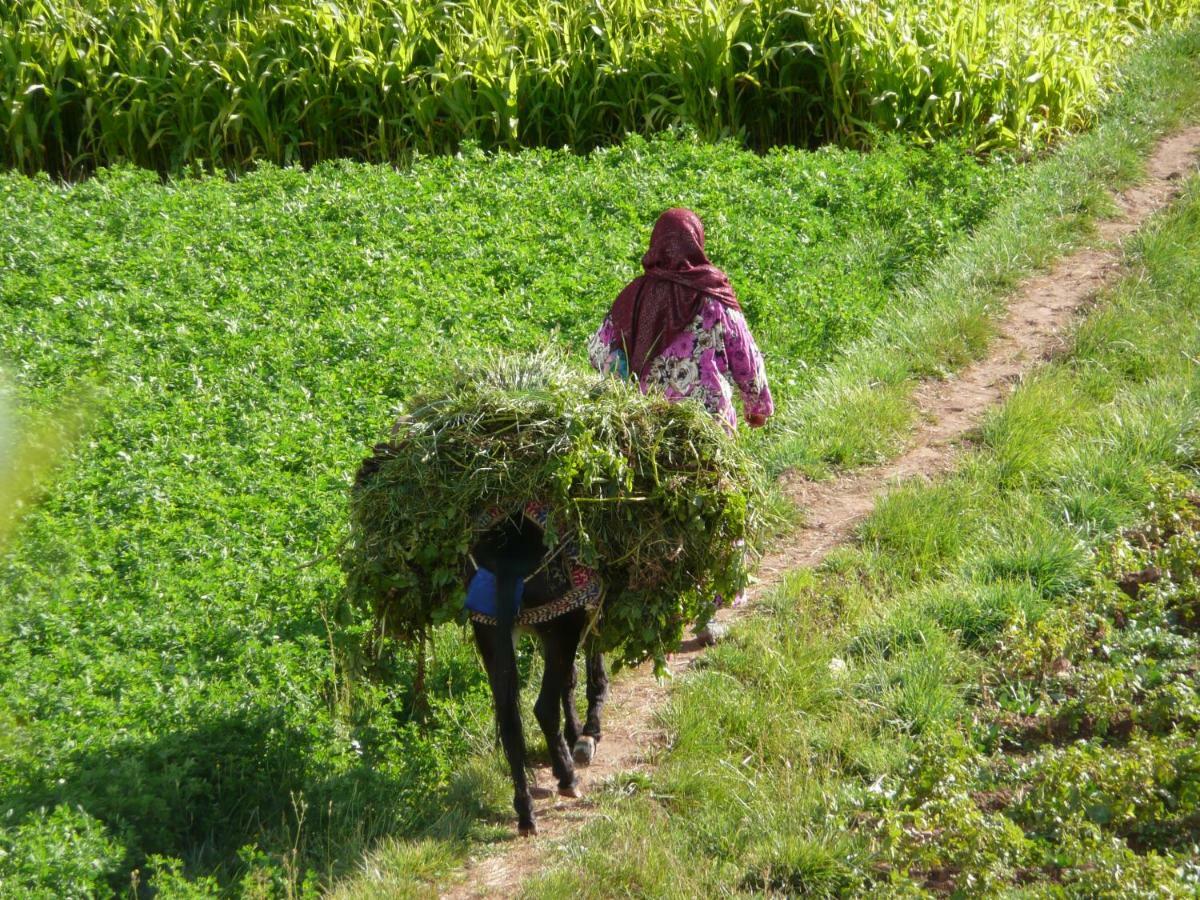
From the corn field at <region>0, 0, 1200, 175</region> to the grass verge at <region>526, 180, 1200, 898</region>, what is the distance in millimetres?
5040

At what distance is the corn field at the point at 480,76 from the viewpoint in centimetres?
1241

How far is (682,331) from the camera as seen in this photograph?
6.62 m

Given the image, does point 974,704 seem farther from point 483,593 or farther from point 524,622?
point 483,593

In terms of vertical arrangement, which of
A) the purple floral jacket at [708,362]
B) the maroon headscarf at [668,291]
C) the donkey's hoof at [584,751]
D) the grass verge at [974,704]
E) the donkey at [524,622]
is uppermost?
the maroon headscarf at [668,291]

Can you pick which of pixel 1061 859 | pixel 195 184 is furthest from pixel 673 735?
pixel 195 184

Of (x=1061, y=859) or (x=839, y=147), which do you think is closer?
(x=1061, y=859)

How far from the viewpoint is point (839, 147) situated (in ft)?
42.5

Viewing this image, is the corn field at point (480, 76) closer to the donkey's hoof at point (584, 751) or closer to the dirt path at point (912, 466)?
the dirt path at point (912, 466)

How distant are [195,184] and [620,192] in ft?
11.6

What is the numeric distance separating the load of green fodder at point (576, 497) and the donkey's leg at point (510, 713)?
0.67ft

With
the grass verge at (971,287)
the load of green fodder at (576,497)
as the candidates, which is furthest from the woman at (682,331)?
the grass verge at (971,287)

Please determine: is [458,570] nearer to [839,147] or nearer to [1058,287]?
[1058,287]

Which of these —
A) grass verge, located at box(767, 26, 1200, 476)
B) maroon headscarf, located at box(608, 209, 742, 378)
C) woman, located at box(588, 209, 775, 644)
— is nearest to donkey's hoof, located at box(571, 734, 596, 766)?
woman, located at box(588, 209, 775, 644)

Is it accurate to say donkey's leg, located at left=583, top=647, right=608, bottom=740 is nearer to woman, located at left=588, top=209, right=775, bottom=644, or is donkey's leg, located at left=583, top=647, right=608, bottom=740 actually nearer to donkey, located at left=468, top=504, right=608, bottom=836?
donkey, located at left=468, top=504, right=608, bottom=836
